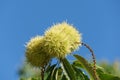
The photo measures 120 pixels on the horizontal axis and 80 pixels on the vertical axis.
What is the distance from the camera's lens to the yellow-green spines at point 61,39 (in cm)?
307

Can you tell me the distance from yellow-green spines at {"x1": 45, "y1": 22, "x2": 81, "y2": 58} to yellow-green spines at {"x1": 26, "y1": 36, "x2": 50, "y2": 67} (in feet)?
0.19

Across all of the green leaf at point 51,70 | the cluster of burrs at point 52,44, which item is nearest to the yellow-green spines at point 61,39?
the cluster of burrs at point 52,44

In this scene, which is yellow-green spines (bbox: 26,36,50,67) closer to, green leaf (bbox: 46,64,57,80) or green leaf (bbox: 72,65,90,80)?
green leaf (bbox: 46,64,57,80)

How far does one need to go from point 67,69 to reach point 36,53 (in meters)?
0.25

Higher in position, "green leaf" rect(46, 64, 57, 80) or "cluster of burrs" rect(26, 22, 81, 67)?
"cluster of burrs" rect(26, 22, 81, 67)

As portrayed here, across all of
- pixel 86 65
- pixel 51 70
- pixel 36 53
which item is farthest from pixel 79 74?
pixel 36 53

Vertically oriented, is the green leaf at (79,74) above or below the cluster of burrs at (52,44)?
below

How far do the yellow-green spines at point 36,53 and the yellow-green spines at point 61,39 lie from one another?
6cm

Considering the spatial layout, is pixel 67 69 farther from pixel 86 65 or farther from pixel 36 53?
pixel 36 53

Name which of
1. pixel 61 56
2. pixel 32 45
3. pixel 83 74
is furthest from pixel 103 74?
pixel 32 45

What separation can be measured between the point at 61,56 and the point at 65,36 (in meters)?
0.15

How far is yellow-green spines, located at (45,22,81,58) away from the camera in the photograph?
3.07 metres

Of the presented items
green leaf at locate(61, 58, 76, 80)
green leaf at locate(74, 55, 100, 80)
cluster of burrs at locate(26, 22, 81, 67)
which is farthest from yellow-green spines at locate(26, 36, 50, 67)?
green leaf at locate(74, 55, 100, 80)

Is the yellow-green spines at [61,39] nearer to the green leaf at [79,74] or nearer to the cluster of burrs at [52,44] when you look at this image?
the cluster of burrs at [52,44]
